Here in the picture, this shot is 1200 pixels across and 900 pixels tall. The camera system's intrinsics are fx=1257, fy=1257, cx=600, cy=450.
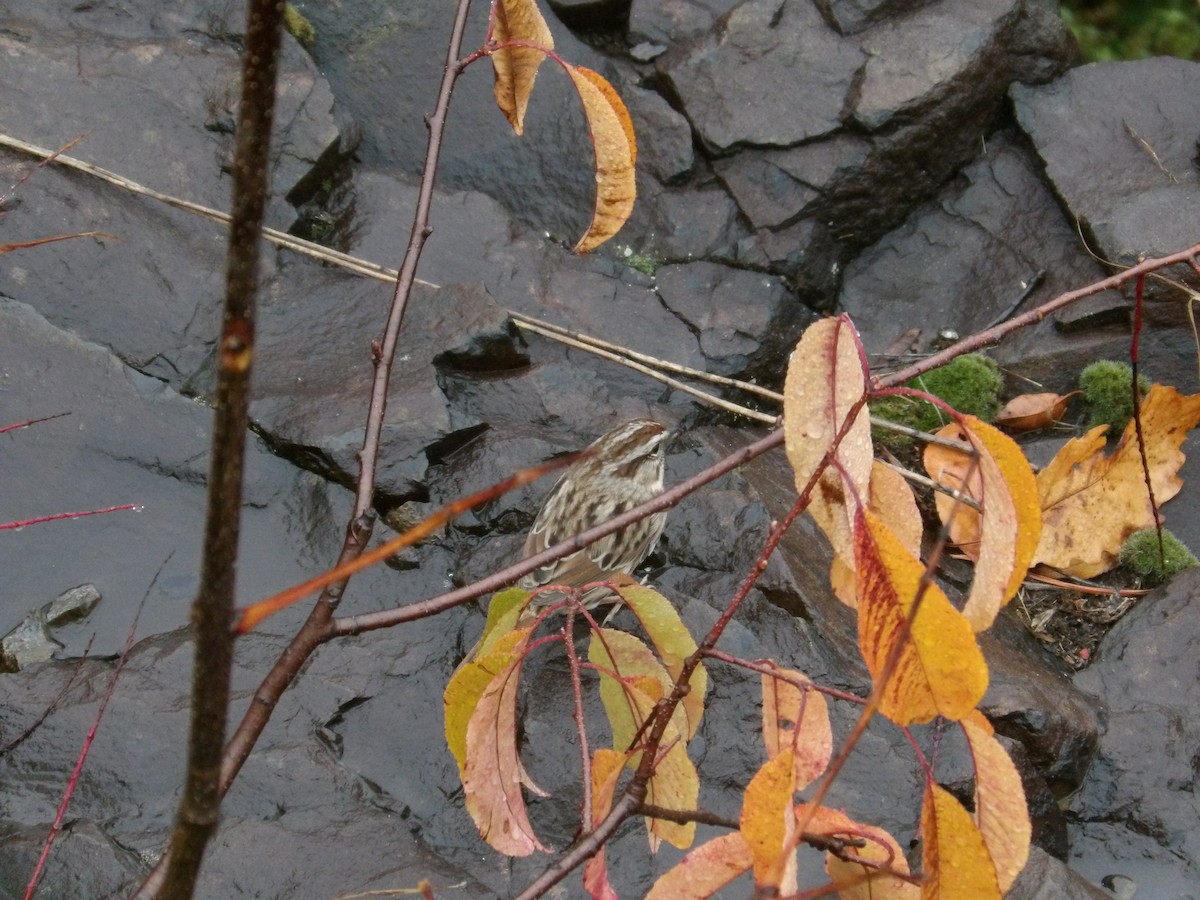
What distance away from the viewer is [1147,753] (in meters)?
4.80

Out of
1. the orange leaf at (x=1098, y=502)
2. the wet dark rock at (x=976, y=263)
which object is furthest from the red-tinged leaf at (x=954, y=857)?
the wet dark rock at (x=976, y=263)

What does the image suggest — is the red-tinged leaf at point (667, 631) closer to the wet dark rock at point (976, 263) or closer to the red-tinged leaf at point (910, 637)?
the red-tinged leaf at point (910, 637)

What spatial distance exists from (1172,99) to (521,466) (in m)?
4.20

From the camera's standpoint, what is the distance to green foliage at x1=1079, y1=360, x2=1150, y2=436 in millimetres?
5938

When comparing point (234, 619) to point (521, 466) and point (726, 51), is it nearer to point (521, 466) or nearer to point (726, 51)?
point (521, 466)

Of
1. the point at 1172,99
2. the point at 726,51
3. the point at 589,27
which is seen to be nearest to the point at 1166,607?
the point at 1172,99

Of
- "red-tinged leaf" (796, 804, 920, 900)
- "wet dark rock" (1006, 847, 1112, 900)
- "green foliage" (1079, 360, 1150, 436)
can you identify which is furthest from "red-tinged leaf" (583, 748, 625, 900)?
"green foliage" (1079, 360, 1150, 436)

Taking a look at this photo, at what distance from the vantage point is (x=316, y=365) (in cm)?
552

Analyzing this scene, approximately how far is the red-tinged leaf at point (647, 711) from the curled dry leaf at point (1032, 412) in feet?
12.4

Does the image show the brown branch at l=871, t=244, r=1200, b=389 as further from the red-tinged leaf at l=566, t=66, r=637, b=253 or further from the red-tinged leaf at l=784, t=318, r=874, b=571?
the red-tinged leaf at l=566, t=66, r=637, b=253

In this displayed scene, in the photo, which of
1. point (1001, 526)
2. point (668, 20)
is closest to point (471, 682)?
point (1001, 526)

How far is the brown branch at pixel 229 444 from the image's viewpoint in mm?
1176

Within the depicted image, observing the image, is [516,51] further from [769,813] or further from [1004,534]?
[769,813]

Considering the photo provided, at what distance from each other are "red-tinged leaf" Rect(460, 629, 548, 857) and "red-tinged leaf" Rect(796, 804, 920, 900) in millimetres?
567
